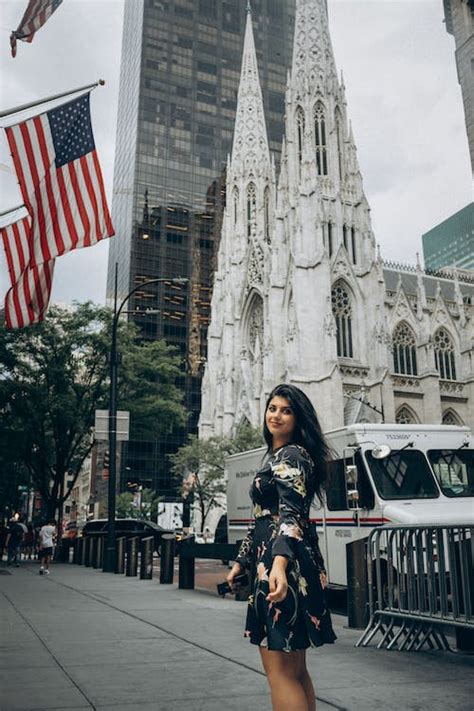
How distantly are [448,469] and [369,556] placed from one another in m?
3.88

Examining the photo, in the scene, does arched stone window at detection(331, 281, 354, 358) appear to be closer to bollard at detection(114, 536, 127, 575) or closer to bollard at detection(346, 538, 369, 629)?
bollard at detection(114, 536, 127, 575)

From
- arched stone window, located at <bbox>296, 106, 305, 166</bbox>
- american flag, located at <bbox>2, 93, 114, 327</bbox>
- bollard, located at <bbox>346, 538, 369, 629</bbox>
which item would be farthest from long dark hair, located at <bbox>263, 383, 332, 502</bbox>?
arched stone window, located at <bbox>296, 106, 305, 166</bbox>

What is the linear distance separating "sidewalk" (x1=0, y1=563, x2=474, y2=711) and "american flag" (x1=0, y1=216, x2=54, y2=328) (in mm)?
4715

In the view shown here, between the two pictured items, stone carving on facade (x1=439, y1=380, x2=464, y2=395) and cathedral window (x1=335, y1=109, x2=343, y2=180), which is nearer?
stone carving on facade (x1=439, y1=380, x2=464, y2=395)

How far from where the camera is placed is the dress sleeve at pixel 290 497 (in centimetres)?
318

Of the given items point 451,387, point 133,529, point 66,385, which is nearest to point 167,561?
point 66,385

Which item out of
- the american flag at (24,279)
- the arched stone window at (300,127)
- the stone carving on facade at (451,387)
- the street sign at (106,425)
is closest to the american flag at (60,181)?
the american flag at (24,279)

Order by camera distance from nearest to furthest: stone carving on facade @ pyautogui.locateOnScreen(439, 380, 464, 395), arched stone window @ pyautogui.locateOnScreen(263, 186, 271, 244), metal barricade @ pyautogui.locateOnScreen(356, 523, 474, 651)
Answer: metal barricade @ pyautogui.locateOnScreen(356, 523, 474, 651) < stone carving on facade @ pyautogui.locateOnScreen(439, 380, 464, 395) < arched stone window @ pyautogui.locateOnScreen(263, 186, 271, 244)

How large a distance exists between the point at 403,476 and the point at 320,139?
160ft

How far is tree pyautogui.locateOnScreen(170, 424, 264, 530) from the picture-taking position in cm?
4622

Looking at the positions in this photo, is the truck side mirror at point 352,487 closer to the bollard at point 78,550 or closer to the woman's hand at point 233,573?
the woman's hand at point 233,573

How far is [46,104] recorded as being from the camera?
33.6 feet

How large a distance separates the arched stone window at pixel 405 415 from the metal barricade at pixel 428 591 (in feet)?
142

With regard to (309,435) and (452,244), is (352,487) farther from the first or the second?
(452,244)
